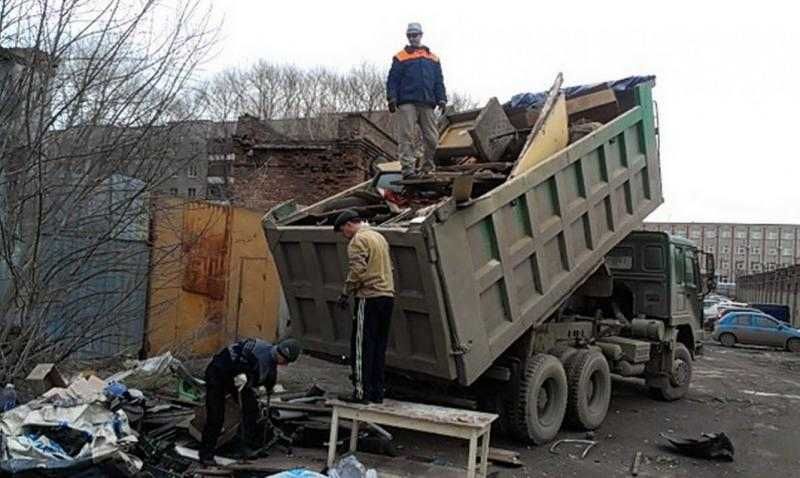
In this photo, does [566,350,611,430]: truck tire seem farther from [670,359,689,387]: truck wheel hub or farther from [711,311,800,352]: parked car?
[711,311,800,352]: parked car

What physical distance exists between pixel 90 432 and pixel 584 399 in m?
4.80

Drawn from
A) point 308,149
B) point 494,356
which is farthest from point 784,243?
point 494,356

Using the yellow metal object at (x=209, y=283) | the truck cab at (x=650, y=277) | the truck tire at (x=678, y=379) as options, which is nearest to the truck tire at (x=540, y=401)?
the truck cab at (x=650, y=277)

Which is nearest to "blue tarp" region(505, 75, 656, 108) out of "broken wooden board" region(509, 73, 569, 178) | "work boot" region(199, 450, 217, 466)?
"broken wooden board" region(509, 73, 569, 178)

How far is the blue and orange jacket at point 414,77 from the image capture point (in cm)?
721

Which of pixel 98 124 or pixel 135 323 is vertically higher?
pixel 98 124

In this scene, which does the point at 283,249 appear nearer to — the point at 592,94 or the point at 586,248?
the point at 586,248

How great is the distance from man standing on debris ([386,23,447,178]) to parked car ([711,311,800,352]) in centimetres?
2275

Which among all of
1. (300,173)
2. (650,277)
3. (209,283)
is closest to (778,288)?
(300,173)

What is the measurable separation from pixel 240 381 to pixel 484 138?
329 centimetres

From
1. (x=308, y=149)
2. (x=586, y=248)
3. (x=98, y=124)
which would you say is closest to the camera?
(x=98, y=124)

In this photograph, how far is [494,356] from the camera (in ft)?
20.3

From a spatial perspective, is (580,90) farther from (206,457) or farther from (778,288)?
(778,288)

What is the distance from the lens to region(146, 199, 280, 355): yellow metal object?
9.56 m
